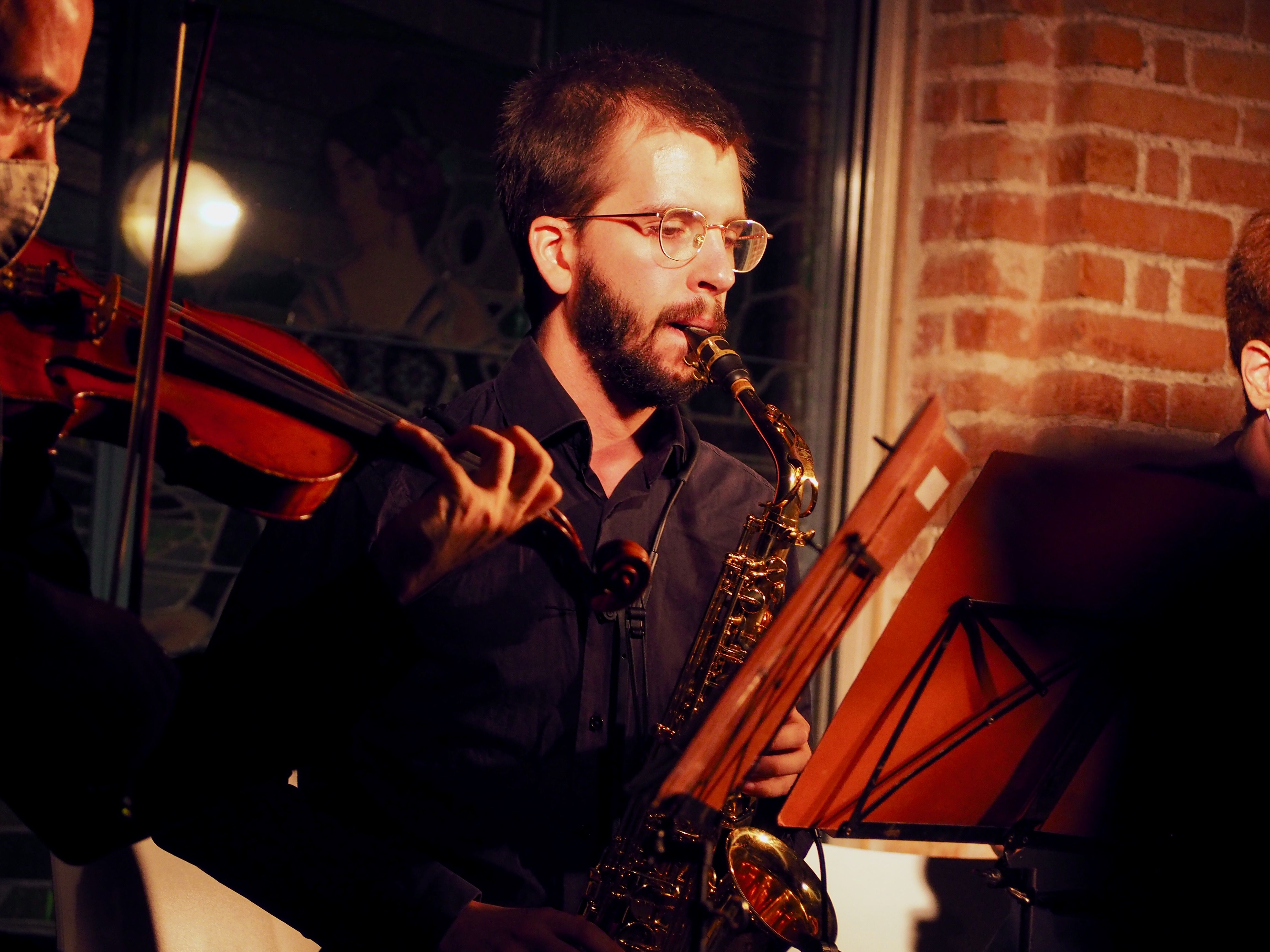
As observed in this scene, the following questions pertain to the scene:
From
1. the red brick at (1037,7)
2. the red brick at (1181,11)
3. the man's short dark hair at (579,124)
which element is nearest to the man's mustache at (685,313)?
the man's short dark hair at (579,124)

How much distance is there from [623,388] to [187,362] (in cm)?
84

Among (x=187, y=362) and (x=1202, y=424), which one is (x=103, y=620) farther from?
(x=1202, y=424)

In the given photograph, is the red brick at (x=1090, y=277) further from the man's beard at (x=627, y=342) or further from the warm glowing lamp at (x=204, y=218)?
→ the warm glowing lamp at (x=204, y=218)

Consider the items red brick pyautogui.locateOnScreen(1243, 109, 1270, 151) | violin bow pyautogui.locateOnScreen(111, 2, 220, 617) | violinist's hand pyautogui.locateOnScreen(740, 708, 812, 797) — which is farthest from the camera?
red brick pyautogui.locateOnScreen(1243, 109, 1270, 151)

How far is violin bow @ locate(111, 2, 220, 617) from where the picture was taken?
97cm

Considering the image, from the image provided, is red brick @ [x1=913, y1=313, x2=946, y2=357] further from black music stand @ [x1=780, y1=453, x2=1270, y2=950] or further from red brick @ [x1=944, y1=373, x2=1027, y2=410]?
black music stand @ [x1=780, y1=453, x2=1270, y2=950]

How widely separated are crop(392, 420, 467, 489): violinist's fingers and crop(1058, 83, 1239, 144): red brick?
1956 mm

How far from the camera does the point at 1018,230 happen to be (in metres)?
2.54

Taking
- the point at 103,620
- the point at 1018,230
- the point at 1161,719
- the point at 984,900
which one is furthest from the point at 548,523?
the point at 1018,230

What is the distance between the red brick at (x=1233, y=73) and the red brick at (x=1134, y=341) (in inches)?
22.6

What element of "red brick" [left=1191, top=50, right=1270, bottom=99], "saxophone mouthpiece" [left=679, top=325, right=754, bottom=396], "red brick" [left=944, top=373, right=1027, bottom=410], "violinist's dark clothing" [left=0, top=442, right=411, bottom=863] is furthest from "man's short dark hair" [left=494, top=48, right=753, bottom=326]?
"red brick" [left=1191, top=50, right=1270, bottom=99]

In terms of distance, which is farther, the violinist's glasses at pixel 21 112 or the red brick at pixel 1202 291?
the red brick at pixel 1202 291

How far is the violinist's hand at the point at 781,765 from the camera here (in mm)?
1643

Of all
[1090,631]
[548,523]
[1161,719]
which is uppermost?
[548,523]
